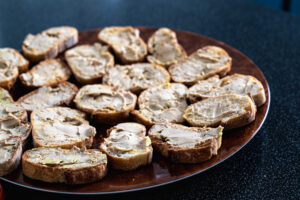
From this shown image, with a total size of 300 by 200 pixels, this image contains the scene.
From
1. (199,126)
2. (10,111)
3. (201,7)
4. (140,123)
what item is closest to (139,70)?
(140,123)

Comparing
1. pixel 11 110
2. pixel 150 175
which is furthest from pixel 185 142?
pixel 11 110

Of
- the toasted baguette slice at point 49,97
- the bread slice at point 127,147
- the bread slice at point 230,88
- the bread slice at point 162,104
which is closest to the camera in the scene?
the bread slice at point 127,147

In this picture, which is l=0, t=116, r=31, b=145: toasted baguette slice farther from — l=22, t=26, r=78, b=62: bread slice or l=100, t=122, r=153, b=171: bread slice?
l=22, t=26, r=78, b=62: bread slice

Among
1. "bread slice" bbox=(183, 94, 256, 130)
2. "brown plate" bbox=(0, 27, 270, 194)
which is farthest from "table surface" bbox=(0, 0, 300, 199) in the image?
"bread slice" bbox=(183, 94, 256, 130)

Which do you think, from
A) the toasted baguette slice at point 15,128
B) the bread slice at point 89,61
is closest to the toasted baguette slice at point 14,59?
the bread slice at point 89,61

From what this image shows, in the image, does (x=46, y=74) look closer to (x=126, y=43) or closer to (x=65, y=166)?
(x=126, y=43)

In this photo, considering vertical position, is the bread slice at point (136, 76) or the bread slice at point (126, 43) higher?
the bread slice at point (126, 43)

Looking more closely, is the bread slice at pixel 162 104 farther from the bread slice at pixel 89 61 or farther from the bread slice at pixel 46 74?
the bread slice at pixel 46 74
